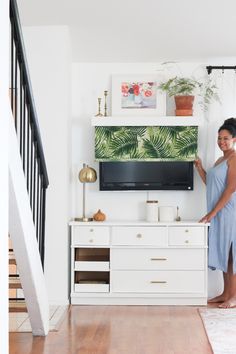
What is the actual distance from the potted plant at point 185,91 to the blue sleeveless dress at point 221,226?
0.68m

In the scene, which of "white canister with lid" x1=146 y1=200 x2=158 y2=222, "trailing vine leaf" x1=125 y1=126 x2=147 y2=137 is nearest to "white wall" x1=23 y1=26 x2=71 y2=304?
"trailing vine leaf" x1=125 y1=126 x2=147 y2=137

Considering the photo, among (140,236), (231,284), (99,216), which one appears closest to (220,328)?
(231,284)

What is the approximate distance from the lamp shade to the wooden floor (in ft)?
3.98

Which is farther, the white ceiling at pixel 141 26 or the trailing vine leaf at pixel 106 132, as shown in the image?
the trailing vine leaf at pixel 106 132

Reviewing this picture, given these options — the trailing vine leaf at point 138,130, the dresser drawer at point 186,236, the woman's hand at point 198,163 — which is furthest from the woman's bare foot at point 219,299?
the trailing vine leaf at point 138,130

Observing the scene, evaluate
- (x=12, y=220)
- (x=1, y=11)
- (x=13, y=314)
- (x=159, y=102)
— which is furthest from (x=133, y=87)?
(x=1, y=11)

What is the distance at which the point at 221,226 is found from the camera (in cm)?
602

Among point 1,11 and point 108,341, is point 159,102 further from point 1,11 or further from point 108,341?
point 1,11

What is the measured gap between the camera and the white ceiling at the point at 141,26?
4.87 meters

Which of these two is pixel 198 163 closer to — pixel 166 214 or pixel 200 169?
pixel 200 169

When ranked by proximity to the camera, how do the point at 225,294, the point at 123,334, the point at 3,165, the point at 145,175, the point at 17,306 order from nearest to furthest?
1. the point at 3,165
2. the point at 123,334
3. the point at 17,306
4. the point at 225,294
5. the point at 145,175

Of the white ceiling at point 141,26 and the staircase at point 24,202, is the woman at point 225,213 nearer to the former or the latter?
the white ceiling at point 141,26

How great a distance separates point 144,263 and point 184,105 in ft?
5.28

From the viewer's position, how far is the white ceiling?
4.87 metres
